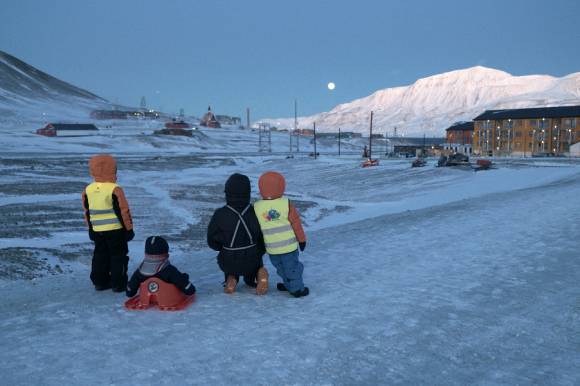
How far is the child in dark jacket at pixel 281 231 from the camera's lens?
639 cm

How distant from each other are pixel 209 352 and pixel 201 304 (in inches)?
64.4

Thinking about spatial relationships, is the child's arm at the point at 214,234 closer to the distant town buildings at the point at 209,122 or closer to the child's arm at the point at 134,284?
the child's arm at the point at 134,284

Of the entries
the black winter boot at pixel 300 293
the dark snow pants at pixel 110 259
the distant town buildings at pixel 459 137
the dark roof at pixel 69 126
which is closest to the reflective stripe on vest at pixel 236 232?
the black winter boot at pixel 300 293

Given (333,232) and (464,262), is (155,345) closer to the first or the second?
(464,262)

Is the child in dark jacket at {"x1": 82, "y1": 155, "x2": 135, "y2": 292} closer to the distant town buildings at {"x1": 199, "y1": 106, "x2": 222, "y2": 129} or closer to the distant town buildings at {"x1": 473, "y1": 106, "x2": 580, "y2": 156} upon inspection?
the distant town buildings at {"x1": 473, "y1": 106, "x2": 580, "y2": 156}

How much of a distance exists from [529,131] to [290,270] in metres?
88.4

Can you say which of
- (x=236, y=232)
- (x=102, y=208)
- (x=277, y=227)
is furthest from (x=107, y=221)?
(x=277, y=227)

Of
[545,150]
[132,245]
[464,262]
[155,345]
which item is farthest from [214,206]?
[545,150]

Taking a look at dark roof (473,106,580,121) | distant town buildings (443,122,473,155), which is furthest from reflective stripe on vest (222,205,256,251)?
distant town buildings (443,122,473,155)

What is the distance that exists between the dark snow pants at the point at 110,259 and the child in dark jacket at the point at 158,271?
738mm

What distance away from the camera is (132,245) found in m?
12.0

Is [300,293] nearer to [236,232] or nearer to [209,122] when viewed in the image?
[236,232]

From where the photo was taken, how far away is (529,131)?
82812 millimetres

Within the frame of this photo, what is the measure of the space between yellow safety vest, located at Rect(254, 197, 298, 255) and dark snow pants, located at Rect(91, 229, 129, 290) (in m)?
2.15
